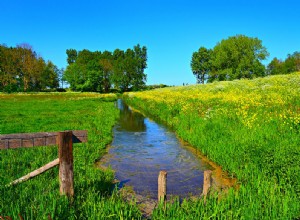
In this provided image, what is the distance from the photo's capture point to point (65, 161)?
226 inches

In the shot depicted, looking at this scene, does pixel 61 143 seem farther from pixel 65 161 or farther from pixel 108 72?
pixel 108 72

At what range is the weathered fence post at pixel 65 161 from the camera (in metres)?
5.70

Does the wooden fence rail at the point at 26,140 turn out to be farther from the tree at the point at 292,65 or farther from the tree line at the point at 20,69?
the tree at the point at 292,65

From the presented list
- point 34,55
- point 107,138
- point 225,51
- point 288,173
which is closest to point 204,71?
point 225,51

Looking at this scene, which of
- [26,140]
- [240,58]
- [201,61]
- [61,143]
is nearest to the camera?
[26,140]

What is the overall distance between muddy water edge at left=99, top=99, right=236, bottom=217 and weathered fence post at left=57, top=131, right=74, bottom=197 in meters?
2.42

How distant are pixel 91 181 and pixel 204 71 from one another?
114 meters

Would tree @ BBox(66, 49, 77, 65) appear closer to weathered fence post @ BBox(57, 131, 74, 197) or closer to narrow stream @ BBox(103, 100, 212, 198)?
narrow stream @ BBox(103, 100, 212, 198)

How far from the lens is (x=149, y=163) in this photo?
11.9 m

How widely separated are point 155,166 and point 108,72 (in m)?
119

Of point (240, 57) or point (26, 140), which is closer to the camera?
point (26, 140)

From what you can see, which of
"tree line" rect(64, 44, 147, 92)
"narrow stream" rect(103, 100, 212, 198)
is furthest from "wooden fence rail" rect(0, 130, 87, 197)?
"tree line" rect(64, 44, 147, 92)

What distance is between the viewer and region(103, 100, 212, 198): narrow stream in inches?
354

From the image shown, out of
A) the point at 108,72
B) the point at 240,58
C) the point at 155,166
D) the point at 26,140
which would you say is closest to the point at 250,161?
the point at 155,166
